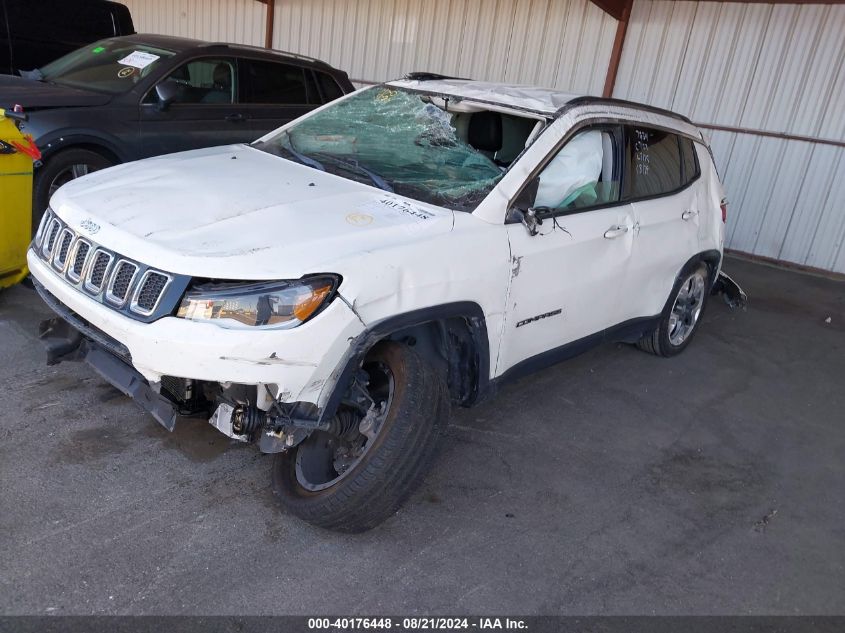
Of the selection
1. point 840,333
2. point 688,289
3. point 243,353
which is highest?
point 243,353

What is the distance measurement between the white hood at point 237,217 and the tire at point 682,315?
2.48m

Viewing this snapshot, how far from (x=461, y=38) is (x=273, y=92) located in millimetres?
4491

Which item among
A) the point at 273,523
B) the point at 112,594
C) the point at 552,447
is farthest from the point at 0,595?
the point at 552,447

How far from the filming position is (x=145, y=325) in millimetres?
2639

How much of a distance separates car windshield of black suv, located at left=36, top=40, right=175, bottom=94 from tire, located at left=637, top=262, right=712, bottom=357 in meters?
4.65

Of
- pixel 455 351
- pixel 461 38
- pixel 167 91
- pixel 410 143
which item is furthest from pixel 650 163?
pixel 461 38

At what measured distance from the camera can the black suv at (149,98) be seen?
541cm

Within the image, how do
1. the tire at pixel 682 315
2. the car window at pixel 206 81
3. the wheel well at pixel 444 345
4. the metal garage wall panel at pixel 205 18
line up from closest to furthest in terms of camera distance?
the wheel well at pixel 444 345 < the tire at pixel 682 315 < the car window at pixel 206 81 < the metal garage wall panel at pixel 205 18

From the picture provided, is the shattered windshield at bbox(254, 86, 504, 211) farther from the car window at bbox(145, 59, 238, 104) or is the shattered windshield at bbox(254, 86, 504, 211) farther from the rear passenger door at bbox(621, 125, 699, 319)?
the car window at bbox(145, 59, 238, 104)

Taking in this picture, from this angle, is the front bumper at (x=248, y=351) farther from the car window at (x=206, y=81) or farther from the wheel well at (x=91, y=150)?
the car window at (x=206, y=81)

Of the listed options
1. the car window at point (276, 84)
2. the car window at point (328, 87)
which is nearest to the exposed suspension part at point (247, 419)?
the car window at point (276, 84)

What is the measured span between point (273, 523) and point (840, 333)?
5.84 metres

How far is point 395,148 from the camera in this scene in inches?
157

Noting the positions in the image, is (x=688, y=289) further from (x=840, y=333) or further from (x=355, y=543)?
(x=355, y=543)
